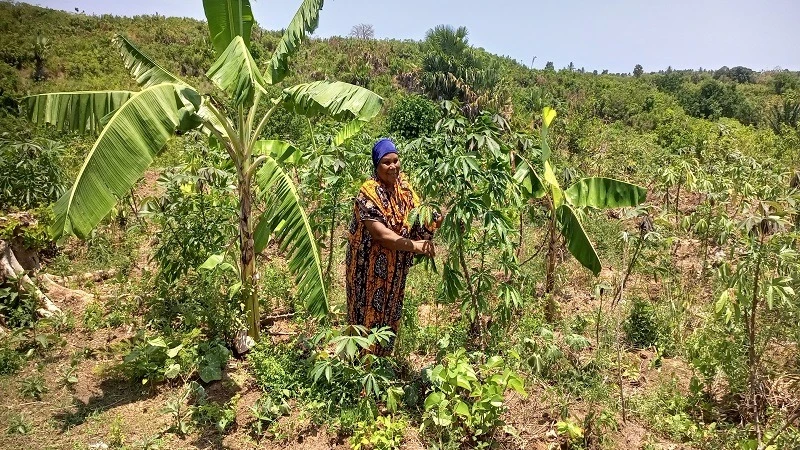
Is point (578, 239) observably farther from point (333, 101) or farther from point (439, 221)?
point (333, 101)

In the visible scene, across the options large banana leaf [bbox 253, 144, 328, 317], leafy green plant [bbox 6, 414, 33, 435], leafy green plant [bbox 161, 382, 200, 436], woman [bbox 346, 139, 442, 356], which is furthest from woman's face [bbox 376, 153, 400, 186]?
leafy green plant [bbox 6, 414, 33, 435]

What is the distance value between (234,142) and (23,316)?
2.50m

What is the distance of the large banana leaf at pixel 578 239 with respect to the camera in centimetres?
340

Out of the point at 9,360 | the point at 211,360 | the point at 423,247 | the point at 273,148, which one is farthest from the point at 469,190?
the point at 9,360

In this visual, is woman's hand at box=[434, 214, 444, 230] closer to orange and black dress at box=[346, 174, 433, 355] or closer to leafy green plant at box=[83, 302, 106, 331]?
orange and black dress at box=[346, 174, 433, 355]

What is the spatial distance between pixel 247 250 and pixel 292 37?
1.53 m

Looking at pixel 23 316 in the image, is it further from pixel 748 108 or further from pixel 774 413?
pixel 748 108

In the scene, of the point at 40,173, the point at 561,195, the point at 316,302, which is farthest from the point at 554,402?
the point at 40,173

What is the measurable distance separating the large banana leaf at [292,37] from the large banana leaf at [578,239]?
225cm

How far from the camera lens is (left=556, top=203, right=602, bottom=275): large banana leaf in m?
3.40

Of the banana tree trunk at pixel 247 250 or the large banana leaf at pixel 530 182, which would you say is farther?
the large banana leaf at pixel 530 182

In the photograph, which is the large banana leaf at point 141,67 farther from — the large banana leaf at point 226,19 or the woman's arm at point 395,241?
the woman's arm at point 395,241

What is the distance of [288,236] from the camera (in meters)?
2.92

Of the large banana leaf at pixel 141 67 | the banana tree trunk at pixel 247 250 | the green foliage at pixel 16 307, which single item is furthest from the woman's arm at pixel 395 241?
the green foliage at pixel 16 307
